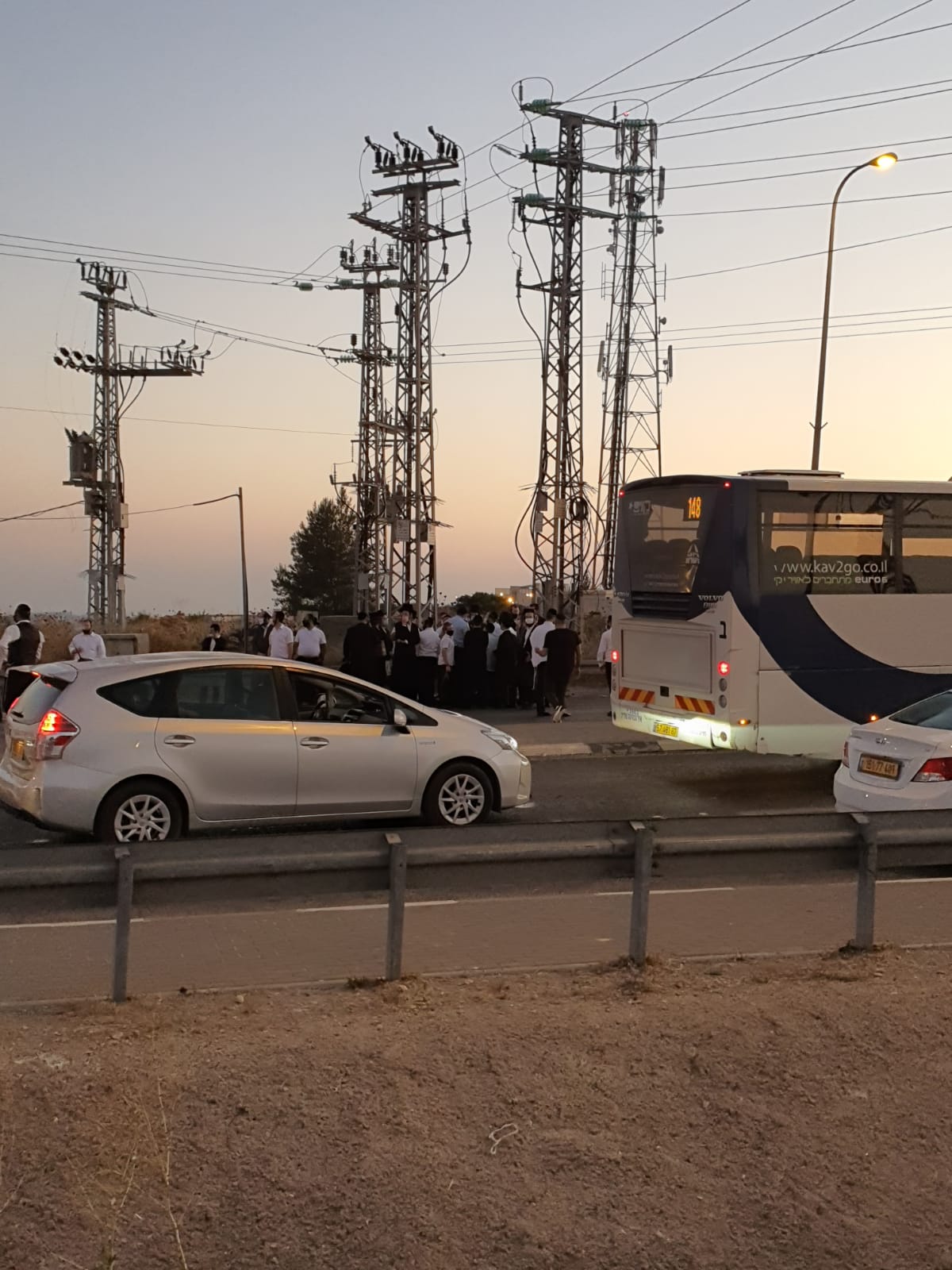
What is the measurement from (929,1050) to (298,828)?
7479 mm

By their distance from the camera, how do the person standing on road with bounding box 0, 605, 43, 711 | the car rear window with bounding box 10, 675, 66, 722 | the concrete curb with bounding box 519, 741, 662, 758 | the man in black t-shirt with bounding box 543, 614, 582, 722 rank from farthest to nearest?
the man in black t-shirt with bounding box 543, 614, 582, 722, the person standing on road with bounding box 0, 605, 43, 711, the concrete curb with bounding box 519, 741, 662, 758, the car rear window with bounding box 10, 675, 66, 722

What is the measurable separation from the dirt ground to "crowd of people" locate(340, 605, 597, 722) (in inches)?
584

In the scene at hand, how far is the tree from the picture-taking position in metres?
102

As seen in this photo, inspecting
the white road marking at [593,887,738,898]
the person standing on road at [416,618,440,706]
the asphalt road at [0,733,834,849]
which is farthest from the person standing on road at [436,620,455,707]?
the white road marking at [593,887,738,898]

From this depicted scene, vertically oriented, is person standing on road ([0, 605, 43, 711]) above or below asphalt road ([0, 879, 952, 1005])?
above

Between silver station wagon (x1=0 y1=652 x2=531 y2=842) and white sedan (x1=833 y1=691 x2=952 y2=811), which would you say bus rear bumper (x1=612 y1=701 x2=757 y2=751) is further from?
silver station wagon (x1=0 y1=652 x2=531 y2=842)

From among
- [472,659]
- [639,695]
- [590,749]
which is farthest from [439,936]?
[472,659]

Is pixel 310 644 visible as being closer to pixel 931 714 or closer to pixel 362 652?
pixel 362 652

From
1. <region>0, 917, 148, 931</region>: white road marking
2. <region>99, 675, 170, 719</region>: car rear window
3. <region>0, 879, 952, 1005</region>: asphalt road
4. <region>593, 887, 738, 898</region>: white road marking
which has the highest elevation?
<region>99, 675, 170, 719</region>: car rear window

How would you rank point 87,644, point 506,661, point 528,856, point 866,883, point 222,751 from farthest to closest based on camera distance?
point 506,661 < point 87,644 < point 222,751 < point 866,883 < point 528,856

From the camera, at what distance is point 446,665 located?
74.4 ft

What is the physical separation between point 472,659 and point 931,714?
40.4 feet

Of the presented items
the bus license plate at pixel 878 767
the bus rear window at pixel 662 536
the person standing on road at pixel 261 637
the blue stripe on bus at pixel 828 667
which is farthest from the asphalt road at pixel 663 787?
the person standing on road at pixel 261 637

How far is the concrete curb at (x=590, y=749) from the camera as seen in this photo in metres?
18.4
